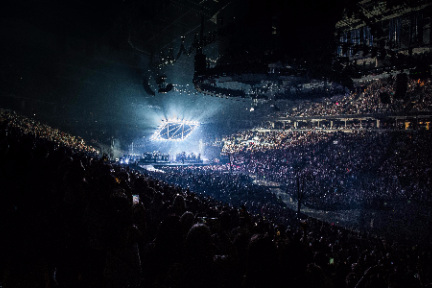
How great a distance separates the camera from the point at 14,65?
21.6 metres

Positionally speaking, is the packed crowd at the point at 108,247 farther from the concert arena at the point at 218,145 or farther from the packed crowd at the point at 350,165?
the packed crowd at the point at 350,165

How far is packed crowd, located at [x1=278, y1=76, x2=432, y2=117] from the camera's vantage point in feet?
69.7

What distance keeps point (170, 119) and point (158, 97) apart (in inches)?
155

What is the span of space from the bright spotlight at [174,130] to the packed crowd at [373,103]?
15.0 m

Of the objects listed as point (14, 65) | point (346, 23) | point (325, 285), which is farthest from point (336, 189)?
point (14, 65)

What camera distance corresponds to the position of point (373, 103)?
24156 mm

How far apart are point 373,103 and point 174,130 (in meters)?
27.3

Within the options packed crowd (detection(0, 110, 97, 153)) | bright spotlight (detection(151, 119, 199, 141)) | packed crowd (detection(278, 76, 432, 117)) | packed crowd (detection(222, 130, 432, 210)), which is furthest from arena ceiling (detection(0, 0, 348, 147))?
packed crowd (detection(222, 130, 432, 210))

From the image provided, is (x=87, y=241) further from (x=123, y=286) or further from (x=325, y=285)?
(x=325, y=285)

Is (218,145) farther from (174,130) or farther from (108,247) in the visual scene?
(108,247)

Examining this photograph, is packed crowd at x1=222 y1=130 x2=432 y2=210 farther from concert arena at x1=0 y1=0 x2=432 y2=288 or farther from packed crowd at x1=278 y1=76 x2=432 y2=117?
packed crowd at x1=278 y1=76 x2=432 y2=117

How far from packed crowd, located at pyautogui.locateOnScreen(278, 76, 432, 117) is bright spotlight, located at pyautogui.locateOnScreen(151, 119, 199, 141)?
15008 millimetres


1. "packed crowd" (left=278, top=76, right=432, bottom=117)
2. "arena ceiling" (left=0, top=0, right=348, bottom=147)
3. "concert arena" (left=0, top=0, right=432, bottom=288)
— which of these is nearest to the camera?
"concert arena" (left=0, top=0, right=432, bottom=288)

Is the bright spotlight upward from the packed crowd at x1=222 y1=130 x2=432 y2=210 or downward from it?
upward
